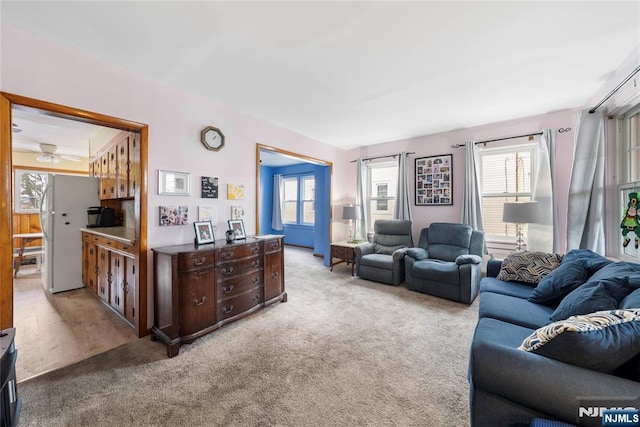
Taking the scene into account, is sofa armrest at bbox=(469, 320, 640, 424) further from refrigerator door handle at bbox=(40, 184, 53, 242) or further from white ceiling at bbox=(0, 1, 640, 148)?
refrigerator door handle at bbox=(40, 184, 53, 242)

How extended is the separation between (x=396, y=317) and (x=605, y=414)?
2.02m

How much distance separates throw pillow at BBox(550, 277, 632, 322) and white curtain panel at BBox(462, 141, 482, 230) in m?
2.56

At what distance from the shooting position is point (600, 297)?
139cm

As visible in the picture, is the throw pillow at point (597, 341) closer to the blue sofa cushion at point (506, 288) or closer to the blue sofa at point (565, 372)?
the blue sofa at point (565, 372)

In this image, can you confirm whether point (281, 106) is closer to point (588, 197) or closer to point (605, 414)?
point (605, 414)

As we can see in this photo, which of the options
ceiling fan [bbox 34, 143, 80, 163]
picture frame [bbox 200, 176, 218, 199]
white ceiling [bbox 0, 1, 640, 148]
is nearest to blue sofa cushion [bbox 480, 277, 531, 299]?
white ceiling [bbox 0, 1, 640, 148]

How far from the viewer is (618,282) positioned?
1426 millimetres

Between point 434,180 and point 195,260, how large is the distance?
3.98 m

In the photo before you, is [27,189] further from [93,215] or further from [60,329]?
[60,329]

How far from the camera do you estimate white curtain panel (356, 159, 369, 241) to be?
202 inches

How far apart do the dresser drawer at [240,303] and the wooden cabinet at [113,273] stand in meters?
0.82

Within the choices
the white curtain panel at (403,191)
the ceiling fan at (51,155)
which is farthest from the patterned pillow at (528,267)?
the ceiling fan at (51,155)

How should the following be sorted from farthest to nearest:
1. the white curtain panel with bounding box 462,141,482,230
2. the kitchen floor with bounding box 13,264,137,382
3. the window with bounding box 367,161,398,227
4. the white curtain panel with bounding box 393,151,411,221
Result: the window with bounding box 367,161,398,227 < the white curtain panel with bounding box 393,151,411,221 < the white curtain panel with bounding box 462,141,482,230 < the kitchen floor with bounding box 13,264,137,382

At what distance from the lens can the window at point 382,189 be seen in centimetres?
505
